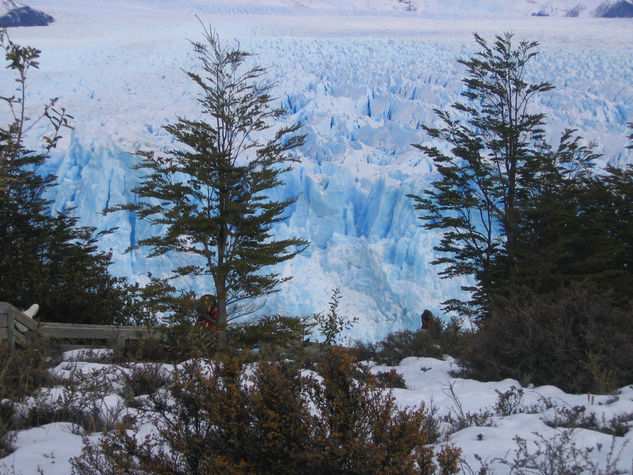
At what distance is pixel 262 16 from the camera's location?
4459cm

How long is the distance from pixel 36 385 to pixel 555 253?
11983mm

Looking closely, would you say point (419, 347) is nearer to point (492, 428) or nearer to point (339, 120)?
point (492, 428)

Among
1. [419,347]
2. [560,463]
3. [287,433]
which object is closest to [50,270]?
[419,347]

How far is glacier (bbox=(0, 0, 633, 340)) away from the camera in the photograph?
2161 cm

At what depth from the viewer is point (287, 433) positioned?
7.13 feet

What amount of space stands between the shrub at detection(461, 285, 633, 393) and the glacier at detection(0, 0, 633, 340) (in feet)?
35.7

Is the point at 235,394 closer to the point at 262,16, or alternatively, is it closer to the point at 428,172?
the point at 428,172

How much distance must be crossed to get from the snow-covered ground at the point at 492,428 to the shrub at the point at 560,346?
0.36 meters

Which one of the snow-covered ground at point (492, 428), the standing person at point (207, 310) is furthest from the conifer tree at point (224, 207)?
the snow-covered ground at point (492, 428)

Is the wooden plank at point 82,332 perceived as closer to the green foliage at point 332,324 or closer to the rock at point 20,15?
the green foliage at point 332,324

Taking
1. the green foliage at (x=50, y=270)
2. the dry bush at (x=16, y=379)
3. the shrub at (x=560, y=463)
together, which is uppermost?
the shrub at (x=560, y=463)

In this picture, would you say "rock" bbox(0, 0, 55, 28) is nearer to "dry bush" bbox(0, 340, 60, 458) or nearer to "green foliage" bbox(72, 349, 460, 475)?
"dry bush" bbox(0, 340, 60, 458)

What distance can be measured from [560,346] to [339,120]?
21618mm

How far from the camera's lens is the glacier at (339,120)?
21609 mm
